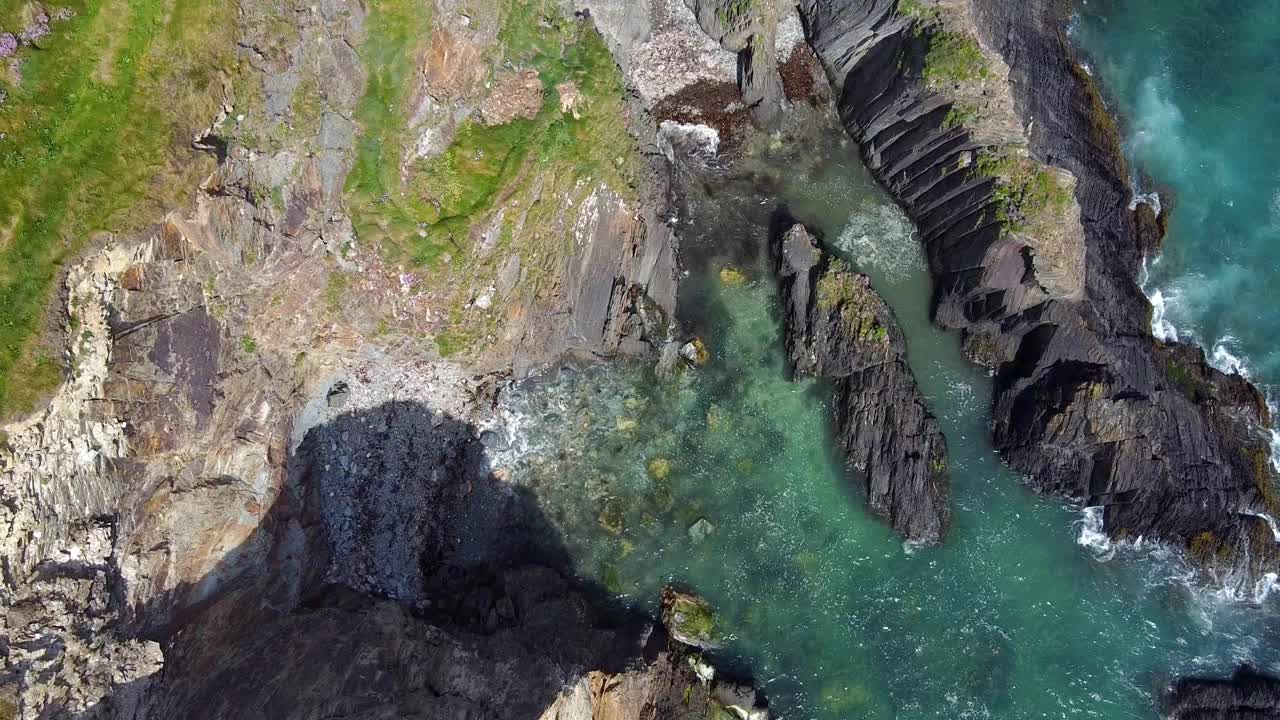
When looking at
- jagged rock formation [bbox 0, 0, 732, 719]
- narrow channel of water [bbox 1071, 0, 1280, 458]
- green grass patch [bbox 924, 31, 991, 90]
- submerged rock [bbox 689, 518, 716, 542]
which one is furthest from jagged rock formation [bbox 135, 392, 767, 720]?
narrow channel of water [bbox 1071, 0, 1280, 458]

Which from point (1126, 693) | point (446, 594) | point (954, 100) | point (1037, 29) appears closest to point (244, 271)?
point (446, 594)

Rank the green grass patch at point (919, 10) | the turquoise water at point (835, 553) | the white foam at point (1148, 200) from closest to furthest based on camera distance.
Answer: the turquoise water at point (835, 553), the green grass patch at point (919, 10), the white foam at point (1148, 200)

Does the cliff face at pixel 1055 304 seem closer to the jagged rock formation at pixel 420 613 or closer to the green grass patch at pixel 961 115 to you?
the green grass patch at pixel 961 115

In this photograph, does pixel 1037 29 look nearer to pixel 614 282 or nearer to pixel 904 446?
pixel 904 446

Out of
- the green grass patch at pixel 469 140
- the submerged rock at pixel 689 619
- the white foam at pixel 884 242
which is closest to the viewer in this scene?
the green grass patch at pixel 469 140

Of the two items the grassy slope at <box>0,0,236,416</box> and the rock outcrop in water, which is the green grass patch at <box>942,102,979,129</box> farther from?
the grassy slope at <box>0,0,236,416</box>

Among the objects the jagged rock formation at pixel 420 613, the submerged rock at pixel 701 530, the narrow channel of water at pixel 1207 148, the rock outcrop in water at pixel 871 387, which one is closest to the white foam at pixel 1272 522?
the narrow channel of water at pixel 1207 148
